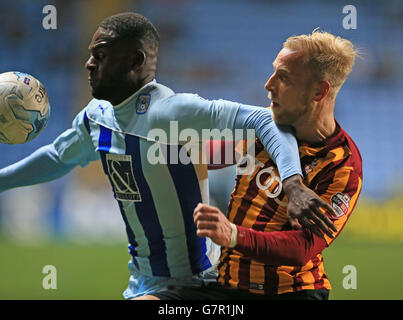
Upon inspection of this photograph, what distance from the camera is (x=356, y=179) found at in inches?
96.2

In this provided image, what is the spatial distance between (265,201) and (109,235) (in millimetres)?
6450

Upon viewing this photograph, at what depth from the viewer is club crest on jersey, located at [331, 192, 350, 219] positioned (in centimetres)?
237

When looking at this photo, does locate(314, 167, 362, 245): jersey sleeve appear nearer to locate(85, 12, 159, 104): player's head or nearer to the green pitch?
locate(85, 12, 159, 104): player's head

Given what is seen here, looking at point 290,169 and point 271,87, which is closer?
point 290,169

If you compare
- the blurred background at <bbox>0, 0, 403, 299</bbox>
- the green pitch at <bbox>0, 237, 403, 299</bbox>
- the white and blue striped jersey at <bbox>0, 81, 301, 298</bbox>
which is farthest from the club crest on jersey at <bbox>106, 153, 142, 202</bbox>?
the blurred background at <bbox>0, 0, 403, 299</bbox>

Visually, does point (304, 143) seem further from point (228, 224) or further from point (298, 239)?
point (228, 224)

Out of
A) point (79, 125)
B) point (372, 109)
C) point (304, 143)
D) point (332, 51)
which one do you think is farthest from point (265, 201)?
point (372, 109)

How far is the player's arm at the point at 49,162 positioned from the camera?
2.89 meters

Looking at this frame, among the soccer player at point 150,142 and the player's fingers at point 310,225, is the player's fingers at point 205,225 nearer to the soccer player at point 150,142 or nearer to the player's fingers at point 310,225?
the player's fingers at point 310,225

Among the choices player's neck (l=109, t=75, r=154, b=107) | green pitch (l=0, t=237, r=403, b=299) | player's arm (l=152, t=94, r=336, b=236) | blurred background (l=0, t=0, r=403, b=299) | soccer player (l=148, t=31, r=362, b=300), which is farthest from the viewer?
blurred background (l=0, t=0, r=403, b=299)

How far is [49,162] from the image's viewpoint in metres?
2.96

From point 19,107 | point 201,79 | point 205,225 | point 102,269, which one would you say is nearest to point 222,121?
point 205,225

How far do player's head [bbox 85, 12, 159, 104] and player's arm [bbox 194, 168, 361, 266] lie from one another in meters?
0.78

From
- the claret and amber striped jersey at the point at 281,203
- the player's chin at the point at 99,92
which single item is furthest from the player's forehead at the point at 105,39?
the claret and amber striped jersey at the point at 281,203
